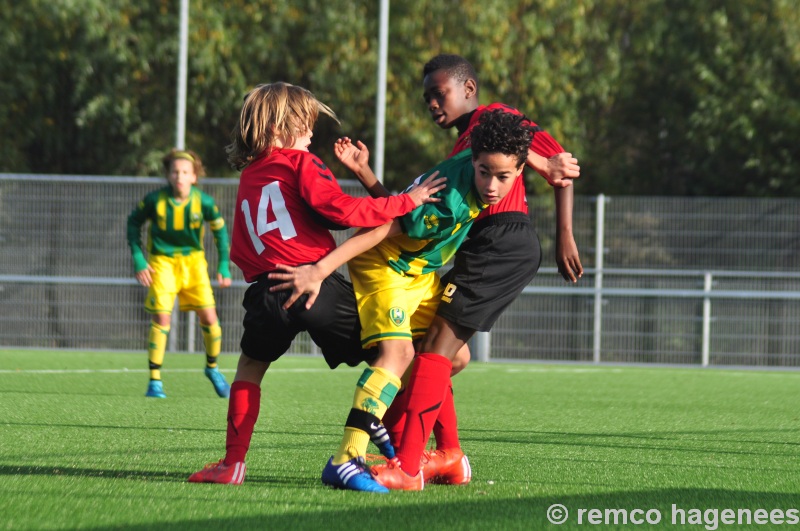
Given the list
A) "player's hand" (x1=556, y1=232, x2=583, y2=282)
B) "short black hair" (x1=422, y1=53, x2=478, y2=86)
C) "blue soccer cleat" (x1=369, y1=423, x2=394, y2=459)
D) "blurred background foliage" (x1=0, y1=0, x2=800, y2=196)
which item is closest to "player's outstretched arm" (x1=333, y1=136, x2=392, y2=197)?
"short black hair" (x1=422, y1=53, x2=478, y2=86)

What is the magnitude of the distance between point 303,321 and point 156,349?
4.86m

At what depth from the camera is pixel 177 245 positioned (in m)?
9.33

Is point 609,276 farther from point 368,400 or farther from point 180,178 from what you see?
point 368,400

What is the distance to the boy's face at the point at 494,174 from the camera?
4.31m

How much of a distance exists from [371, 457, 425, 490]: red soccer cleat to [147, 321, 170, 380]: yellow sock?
4.65 metres

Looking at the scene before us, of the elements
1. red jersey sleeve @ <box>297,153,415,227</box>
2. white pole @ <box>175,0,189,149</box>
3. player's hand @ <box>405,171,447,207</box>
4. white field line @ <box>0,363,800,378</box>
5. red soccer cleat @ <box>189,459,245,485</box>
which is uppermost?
white pole @ <box>175,0,189,149</box>

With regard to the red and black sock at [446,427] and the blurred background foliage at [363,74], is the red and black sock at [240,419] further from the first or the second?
the blurred background foliage at [363,74]

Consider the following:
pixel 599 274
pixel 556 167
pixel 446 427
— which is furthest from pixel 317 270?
pixel 599 274

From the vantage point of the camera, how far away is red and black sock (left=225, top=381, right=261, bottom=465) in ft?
14.4

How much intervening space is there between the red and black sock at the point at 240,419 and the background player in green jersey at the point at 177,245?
4.54 metres

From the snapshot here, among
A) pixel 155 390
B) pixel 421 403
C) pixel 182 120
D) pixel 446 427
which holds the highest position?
pixel 182 120

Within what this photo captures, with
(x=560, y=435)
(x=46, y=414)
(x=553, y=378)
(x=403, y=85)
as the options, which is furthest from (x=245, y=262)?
(x=403, y=85)

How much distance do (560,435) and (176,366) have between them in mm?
6669

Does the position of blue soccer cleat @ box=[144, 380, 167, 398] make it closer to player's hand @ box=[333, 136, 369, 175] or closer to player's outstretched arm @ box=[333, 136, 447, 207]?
player's outstretched arm @ box=[333, 136, 447, 207]
